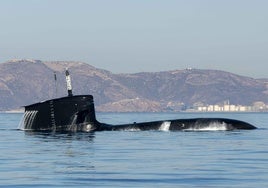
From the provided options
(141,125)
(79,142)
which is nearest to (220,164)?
(79,142)

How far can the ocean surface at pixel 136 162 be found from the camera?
25.9 metres

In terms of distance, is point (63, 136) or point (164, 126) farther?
point (164, 126)

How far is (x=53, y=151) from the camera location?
38.5 meters

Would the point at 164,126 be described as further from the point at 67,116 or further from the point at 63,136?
the point at 63,136

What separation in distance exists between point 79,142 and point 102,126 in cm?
1461

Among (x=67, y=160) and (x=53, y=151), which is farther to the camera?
(x=53, y=151)

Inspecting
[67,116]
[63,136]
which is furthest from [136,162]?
[67,116]

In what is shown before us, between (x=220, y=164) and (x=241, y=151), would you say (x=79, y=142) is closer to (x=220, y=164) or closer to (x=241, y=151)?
(x=241, y=151)

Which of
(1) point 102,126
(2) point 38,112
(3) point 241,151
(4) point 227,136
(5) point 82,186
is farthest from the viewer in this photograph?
(1) point 102,126

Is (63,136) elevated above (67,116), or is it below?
below

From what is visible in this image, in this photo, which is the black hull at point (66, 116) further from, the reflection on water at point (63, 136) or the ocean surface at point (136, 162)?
the ocean surface at point (136, 162)

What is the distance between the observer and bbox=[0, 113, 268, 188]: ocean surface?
84.9ft

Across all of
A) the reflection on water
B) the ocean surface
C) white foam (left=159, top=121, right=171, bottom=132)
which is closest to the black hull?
the reflection on water

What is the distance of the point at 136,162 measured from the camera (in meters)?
32.6
